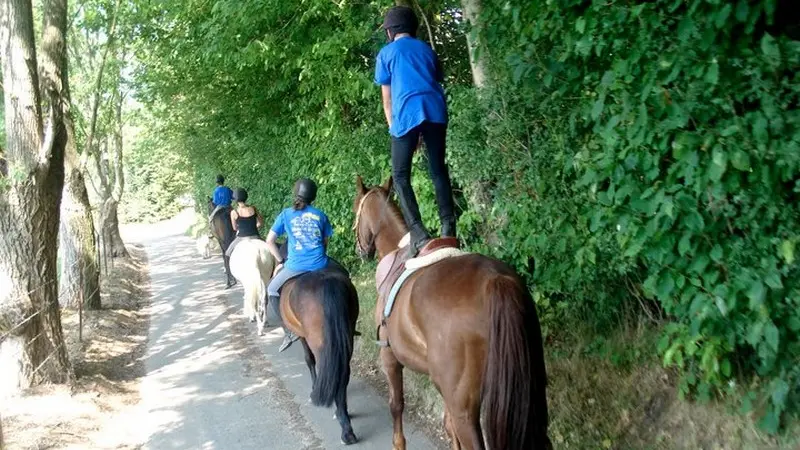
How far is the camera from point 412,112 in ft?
15.1

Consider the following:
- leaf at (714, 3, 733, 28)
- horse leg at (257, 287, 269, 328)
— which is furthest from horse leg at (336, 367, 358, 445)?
horse leg at (257, 287, 269, 328)

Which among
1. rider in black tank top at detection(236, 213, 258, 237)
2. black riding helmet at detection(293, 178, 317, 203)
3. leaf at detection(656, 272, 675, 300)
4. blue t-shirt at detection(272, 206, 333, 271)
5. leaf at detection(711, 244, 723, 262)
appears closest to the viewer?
leaf at detection(711, 244, 723, 262)

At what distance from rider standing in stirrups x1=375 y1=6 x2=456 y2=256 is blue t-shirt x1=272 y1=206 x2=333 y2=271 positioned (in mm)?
2392

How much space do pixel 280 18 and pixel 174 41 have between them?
321 cm

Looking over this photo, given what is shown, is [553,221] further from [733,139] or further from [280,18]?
[280,18]

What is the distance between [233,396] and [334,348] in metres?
2.14

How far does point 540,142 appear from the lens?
5.30m

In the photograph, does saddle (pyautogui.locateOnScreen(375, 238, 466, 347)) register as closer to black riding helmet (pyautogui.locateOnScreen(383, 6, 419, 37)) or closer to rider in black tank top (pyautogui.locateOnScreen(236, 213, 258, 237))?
black riding helmet (pyautogui.locateOnScreen(383, 6, 419, 37))

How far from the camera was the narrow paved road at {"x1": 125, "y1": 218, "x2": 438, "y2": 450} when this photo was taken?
5.98 metres

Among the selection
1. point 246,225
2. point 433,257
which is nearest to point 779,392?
point 433,257

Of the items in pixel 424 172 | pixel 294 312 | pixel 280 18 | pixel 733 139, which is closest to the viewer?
pixel 733 139

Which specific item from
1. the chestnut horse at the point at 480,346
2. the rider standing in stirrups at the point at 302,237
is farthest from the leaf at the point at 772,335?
the rider standing in stirrups at the point at 302,237

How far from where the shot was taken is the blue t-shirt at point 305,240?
7012mm

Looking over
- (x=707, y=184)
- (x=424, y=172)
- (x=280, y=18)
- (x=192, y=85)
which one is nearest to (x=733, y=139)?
(x=707, y=184)
